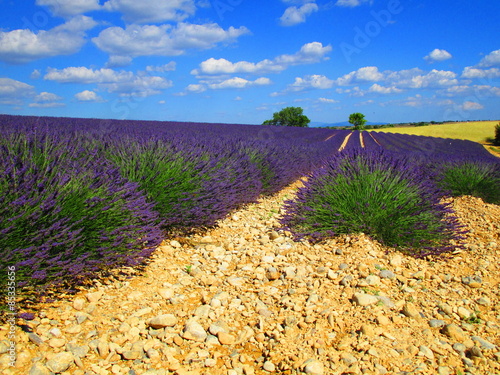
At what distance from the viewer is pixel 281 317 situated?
2336mm

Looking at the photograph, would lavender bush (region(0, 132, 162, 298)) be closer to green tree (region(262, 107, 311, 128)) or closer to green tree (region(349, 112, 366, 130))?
green tree (region(262, 107, 311, 128))

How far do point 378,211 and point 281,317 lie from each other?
5.24 feet

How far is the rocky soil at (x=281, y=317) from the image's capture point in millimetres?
1877

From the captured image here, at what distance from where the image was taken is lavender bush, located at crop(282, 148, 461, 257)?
3.35 meters

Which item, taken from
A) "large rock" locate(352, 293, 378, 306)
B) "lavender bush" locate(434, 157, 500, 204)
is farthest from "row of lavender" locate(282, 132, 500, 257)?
"lavender bush" locate(434, 157, 500, 204)

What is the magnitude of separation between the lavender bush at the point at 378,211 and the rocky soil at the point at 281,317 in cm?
14

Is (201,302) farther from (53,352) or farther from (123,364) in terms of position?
(53,352)

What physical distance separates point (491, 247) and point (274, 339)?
2.75 metres

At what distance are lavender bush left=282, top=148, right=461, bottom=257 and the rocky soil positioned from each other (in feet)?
0.48

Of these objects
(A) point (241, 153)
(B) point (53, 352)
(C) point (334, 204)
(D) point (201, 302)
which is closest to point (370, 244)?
(C) point (334, 204)

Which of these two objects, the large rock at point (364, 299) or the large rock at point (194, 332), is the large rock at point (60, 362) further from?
the large rock at point (364, 299)

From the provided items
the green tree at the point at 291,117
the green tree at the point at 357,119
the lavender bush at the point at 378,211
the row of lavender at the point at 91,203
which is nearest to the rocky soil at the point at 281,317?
the lavender bush at the point at 378,211

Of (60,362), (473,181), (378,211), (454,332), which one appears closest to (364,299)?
(454,332)

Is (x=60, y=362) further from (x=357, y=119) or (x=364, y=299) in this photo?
(x=357, y=119)
